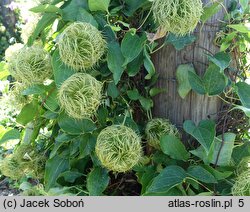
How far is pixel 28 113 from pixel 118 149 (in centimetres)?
43

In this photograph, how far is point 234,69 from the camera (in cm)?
112

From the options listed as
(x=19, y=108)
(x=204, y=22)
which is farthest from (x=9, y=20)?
(x=204, y=22)

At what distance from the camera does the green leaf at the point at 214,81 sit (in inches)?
40.3

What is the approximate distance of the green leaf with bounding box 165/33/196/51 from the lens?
102cm

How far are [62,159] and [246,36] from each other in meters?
0.65

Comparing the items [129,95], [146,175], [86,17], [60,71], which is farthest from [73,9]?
[146,175]

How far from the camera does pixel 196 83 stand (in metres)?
1.05

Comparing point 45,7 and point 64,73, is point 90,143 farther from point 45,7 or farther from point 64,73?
point 45,7

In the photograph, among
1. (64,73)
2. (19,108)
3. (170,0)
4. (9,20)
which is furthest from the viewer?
(9,20)

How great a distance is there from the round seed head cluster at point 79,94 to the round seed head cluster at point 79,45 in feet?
0.12

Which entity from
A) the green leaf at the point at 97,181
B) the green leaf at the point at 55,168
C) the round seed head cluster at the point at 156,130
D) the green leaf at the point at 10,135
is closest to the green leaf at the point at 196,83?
the round seed head cluster at the point at 156,130

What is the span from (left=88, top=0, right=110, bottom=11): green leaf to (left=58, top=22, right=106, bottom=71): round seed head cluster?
9 cm

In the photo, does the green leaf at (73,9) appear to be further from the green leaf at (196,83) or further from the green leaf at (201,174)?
the green leaf at (201,174)
